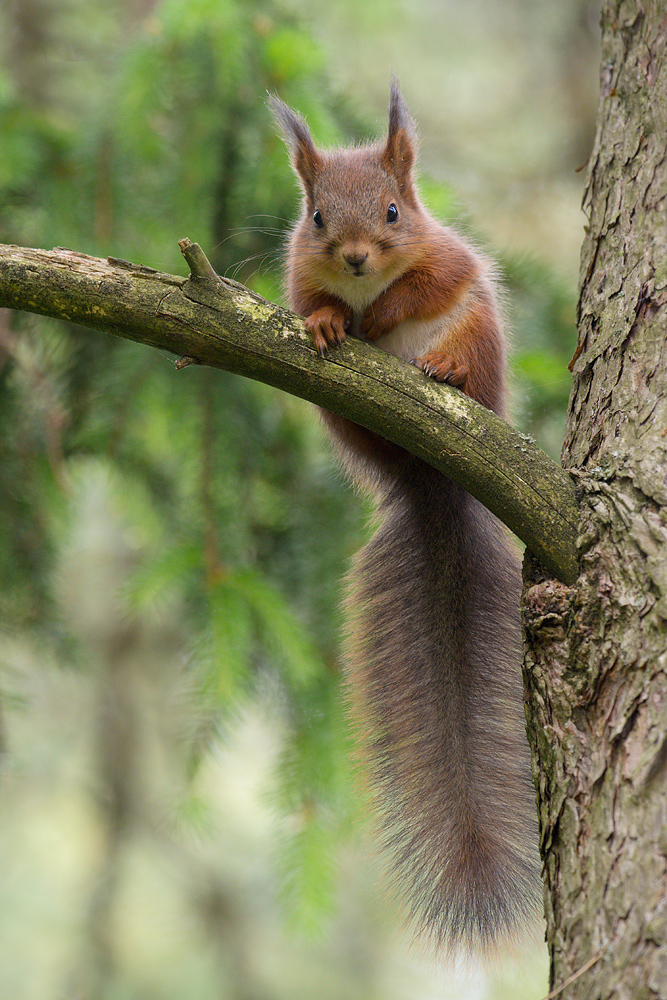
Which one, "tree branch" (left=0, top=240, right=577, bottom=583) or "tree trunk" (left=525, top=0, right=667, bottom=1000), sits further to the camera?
"tree branch" (left=0, top=240, right=577, bottom=583)

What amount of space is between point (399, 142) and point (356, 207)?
0.21 metres

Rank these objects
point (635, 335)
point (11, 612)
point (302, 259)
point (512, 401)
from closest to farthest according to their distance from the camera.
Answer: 1. point (635, 335)
2. point (302, 259)
3. point (512, 401)
4. point (11, 612)

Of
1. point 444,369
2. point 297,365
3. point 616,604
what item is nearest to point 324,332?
point 297,365

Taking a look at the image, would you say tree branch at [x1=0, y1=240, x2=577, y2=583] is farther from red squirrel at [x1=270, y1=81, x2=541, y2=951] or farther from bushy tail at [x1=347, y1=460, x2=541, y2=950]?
bushy tail at [x1=347, y1=460, x2=541, y2=950]

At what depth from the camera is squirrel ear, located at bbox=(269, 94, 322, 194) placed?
1.71 metres

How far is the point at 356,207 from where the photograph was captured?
1717 mm

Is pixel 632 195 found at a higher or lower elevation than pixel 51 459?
higher

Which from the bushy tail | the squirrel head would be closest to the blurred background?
the bushy tail

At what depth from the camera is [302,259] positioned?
5.73 feet

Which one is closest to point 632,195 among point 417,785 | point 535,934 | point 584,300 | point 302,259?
point 584,300

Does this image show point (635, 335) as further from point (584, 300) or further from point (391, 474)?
point (391, 474)

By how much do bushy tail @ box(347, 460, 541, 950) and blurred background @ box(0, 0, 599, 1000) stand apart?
96 millimetres

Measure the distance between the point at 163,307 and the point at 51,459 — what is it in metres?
1.03

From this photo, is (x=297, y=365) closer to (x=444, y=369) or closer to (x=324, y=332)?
(x=324, y=332)
